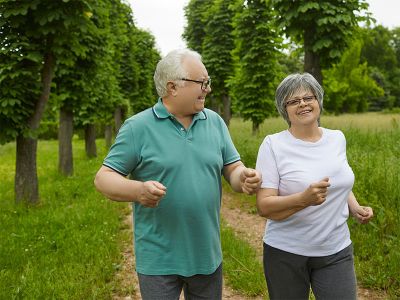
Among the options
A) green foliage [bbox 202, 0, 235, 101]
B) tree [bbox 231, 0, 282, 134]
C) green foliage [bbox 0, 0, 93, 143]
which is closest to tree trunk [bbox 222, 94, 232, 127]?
green foliage [bbox 202, 0, 235, 101]

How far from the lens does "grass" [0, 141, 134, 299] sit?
432cm

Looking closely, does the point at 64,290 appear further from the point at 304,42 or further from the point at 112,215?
the point at 304,42

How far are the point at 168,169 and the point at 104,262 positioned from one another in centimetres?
325

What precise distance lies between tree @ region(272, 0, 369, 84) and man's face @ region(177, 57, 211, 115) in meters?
5.81

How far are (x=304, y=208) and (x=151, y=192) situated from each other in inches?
36.9

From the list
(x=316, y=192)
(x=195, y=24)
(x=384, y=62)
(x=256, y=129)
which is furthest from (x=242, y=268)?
(x=384, y=62)

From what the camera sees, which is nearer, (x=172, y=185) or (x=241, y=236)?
(x=172, y=185)

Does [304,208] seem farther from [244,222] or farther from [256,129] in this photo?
[256,129]

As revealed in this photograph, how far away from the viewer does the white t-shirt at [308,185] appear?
2.44m

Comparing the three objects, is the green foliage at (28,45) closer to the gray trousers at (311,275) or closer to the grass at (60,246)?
the grass at (60,246)

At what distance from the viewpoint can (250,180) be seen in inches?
88.6

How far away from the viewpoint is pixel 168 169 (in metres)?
2.32

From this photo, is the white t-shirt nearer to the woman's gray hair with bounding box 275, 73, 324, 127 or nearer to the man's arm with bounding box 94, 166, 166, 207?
the woman's gray hair with bounding box 275, 73, 324, 127

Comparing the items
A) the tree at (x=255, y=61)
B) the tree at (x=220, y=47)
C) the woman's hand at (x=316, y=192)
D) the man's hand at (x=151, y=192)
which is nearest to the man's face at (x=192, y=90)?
the man's hand at (x=151, y=192)
